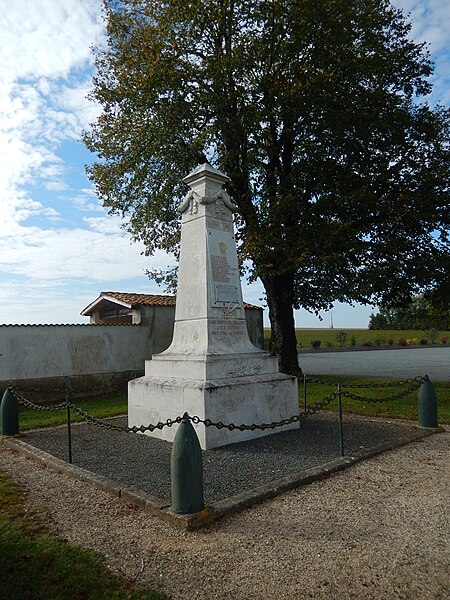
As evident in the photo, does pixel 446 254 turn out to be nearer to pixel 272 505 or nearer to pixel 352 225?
pixel 352 225

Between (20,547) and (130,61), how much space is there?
40.5ft

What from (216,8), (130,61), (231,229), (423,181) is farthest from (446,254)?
(130,61)

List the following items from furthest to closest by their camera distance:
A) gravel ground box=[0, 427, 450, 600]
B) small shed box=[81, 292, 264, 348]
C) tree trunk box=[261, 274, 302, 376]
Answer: small shed box=[81, 292, 264, 348] → tree trunk box=[261, 274, 302, 376] → gravel ground box=[0, 427, 450, 600]

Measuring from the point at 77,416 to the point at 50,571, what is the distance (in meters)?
7.13

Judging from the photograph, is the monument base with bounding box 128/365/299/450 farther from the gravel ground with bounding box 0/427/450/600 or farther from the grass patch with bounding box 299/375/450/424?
the gravel ground with bounding box 0/427/450/600

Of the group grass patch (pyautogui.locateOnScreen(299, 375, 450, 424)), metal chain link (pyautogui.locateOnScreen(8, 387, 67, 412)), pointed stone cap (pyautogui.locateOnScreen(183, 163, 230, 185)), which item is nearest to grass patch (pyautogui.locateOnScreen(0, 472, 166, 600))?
metal chain link (pyautogui.locateOnScreen(8, 387, 67, 412))

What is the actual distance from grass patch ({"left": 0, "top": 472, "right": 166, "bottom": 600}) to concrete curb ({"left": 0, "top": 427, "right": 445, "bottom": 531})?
0.87 meters

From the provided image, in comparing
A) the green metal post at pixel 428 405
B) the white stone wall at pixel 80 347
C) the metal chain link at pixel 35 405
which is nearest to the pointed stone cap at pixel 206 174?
the metal chain link at pixel 35 405

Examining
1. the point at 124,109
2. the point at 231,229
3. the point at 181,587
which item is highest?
the point at 124,109

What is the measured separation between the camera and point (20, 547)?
11.1 feet

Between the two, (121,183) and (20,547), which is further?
(121,183)

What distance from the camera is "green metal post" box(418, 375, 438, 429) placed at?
7605 mm

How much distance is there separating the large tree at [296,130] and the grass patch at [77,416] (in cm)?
536

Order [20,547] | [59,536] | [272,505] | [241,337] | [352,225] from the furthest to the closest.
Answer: [352,225] → [241,337] → [272,505] → [59,536] → [20,547]
